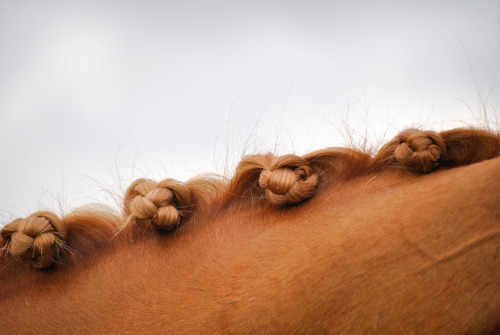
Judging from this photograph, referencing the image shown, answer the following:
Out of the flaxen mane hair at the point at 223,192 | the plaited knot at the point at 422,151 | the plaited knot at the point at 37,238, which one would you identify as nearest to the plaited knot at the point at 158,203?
the flaxen mane hair at the point at 223,192

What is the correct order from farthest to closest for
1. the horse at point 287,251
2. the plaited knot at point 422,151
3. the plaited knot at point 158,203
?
the plaited knot at point 158,203, the plaited knot at point 422,151, the horse at point 287,251

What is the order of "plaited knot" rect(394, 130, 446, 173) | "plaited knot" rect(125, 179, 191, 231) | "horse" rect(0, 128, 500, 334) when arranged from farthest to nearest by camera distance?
"plaited knot" rect(125, 179, 191, 231) < "plaited knot" rect(394, 130, 446, 173) < "horse" rect(0, 128, 500, 334)

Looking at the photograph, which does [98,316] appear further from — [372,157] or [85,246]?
[372,157]

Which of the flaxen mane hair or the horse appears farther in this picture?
the flaxen mane hair

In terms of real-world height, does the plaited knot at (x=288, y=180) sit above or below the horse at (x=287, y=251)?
above

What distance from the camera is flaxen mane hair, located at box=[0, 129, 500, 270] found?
24.0 inches

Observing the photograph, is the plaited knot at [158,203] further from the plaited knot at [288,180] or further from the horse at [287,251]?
the plaited knot at [288,180]

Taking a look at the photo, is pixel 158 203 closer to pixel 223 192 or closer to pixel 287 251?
pixel 223 192

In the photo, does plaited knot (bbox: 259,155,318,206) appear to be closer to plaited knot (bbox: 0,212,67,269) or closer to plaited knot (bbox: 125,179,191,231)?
plaited knot (bbox: 125,179,191,231)

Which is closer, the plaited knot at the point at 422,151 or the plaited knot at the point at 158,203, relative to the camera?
the plaited knot at the point at 422,151

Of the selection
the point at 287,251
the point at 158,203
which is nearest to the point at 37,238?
the point at 158,203

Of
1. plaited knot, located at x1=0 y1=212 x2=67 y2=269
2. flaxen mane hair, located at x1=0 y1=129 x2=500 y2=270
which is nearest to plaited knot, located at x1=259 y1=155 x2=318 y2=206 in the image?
flaxen mane hair, located at x1=0 y1=129 x2=500 y2=270

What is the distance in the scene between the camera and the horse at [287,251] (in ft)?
1.58

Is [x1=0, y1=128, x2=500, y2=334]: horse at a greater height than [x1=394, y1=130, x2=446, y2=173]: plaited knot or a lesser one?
lesser
